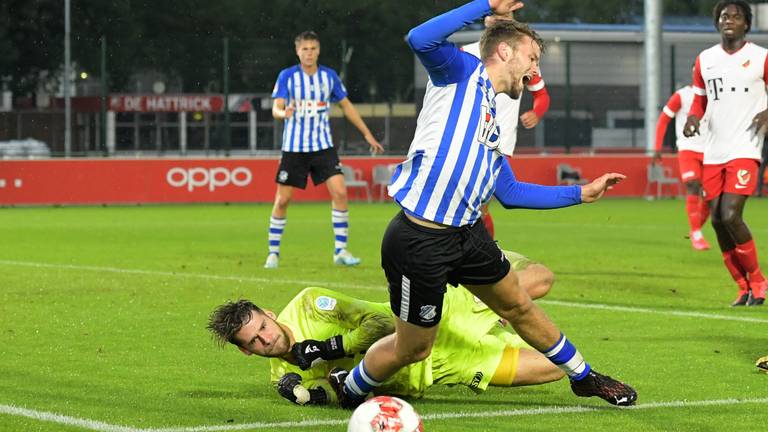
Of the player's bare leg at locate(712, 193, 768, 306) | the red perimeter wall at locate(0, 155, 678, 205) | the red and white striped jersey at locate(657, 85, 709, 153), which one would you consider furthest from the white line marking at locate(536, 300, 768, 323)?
the red perimeter wall at locate(0, 155, 678, 205)

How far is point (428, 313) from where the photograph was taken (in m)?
6.52

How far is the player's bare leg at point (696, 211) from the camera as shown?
681 inches

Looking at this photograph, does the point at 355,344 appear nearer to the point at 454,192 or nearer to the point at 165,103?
the point at 454,192

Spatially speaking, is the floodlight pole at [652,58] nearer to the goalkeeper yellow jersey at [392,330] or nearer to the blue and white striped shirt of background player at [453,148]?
the goalkeeper yellow jersey at [392,330]

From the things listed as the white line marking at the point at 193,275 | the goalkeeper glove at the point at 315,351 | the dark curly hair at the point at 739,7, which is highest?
the dark curly hair at the point at 739,7

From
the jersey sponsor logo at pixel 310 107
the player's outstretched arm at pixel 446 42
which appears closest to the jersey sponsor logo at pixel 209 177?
the jersey sponsor logo at pixel 310 107

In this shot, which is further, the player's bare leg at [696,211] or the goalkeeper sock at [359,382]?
the player's bare leg at [696,211]

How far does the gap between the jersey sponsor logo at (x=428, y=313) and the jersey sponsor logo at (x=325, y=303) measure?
90 centimetres

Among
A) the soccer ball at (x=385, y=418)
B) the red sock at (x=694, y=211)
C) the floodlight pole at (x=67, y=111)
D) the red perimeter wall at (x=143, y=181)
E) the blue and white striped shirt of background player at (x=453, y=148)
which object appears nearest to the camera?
the soccer ball at (x=385, y=418)

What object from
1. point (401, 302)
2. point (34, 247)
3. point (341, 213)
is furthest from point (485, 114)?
point (34, 247)

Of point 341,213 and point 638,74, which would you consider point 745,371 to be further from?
point 638,74

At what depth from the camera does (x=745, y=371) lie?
811 cm

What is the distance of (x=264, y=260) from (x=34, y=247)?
3.65 metres

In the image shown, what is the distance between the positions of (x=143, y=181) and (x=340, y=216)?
15105mm
